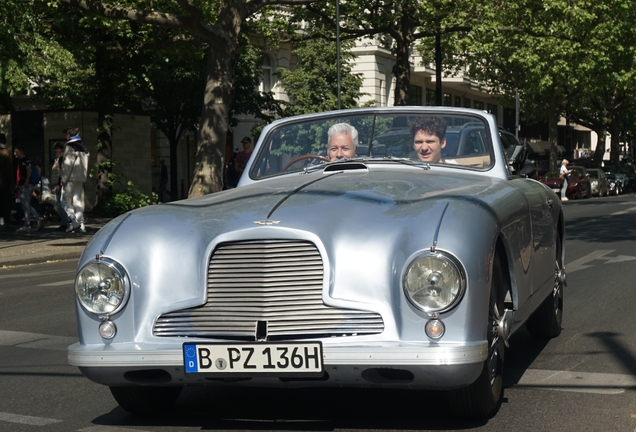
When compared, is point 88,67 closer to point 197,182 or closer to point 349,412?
point 197,182

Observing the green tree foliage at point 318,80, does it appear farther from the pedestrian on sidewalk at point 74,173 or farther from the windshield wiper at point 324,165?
the windshield wiper at point 324,165

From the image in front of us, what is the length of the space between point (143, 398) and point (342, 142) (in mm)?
2132

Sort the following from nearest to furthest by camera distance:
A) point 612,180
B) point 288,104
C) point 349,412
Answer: point 349,412 < point 288,104 < point 612,180

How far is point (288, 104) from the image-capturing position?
3822cm

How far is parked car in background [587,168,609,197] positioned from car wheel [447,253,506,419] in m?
49.9

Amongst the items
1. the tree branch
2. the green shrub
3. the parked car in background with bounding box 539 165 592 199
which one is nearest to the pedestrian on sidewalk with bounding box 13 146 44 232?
the green shrub

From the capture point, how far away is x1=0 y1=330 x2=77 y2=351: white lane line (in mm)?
7869

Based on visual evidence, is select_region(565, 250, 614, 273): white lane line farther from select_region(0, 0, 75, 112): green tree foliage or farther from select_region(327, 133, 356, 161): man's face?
select_region(0, 0, 75, 112): green tree foliage

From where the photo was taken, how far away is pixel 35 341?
8133 mm

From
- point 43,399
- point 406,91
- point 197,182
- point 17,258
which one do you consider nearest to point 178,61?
point 406,91

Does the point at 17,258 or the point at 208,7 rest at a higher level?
the point at 208,7

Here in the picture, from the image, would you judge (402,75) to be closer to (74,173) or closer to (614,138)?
(74,173)

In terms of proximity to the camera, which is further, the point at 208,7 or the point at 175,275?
the point at 208,7

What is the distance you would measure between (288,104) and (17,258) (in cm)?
2240
